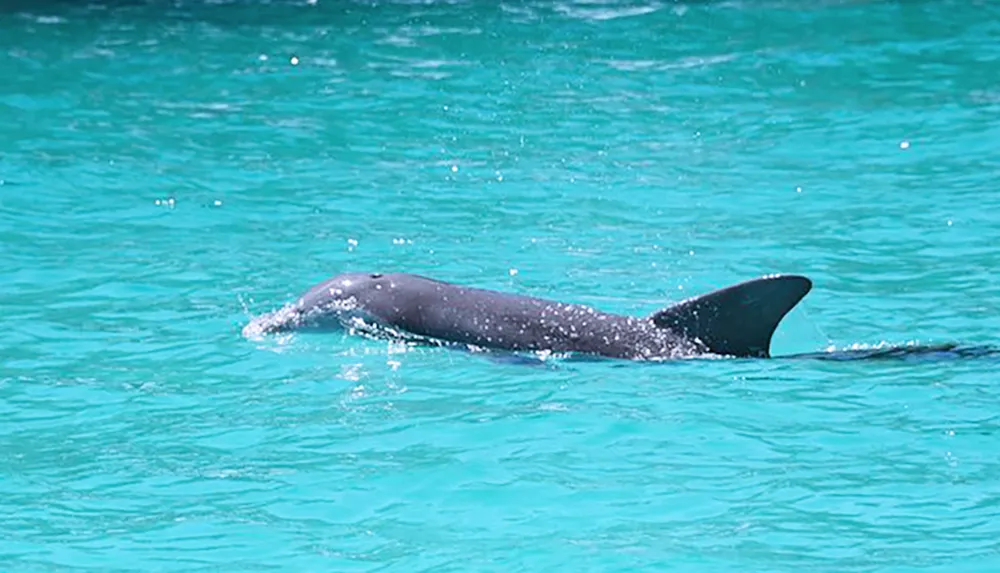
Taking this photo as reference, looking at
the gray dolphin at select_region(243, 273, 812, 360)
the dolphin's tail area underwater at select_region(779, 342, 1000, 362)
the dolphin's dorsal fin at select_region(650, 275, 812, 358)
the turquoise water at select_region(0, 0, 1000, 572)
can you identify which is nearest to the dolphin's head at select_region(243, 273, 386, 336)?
the gray dolphin at select_region(243, 273, 812, 360)

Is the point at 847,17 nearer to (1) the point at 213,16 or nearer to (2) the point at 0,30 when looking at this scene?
(1) the point at 213,16

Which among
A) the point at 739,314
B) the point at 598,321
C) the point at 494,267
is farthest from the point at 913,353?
the point at 494,267

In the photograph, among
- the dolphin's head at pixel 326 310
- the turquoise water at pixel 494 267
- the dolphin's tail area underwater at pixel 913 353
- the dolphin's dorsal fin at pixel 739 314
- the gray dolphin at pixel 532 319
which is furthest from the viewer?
the dolphin's head at pixel 326 310

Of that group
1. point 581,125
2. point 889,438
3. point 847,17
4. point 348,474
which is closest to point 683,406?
point 889,438

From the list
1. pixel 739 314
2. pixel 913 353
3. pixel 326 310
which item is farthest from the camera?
pixel 326 310

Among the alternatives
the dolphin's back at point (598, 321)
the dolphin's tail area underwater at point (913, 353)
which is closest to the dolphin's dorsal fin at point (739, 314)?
the dolphin's back at point (598, 321)

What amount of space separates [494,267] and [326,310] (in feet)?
4.92

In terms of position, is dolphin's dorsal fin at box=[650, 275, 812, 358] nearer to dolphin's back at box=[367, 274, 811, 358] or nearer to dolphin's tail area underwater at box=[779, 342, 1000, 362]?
dolphin's back at box=[367, 274, 811, 358]

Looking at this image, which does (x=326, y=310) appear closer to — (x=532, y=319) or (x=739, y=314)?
(x=532, y=319)

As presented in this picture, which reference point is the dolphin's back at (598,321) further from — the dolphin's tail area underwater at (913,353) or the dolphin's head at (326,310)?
the dolphin's tail area underwater at (913,353)

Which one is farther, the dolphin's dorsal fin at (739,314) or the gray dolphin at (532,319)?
the gray dolphin at (532,319)

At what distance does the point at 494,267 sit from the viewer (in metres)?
10.2

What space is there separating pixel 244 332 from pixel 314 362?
22.7 inches

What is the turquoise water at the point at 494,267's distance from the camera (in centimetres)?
638
